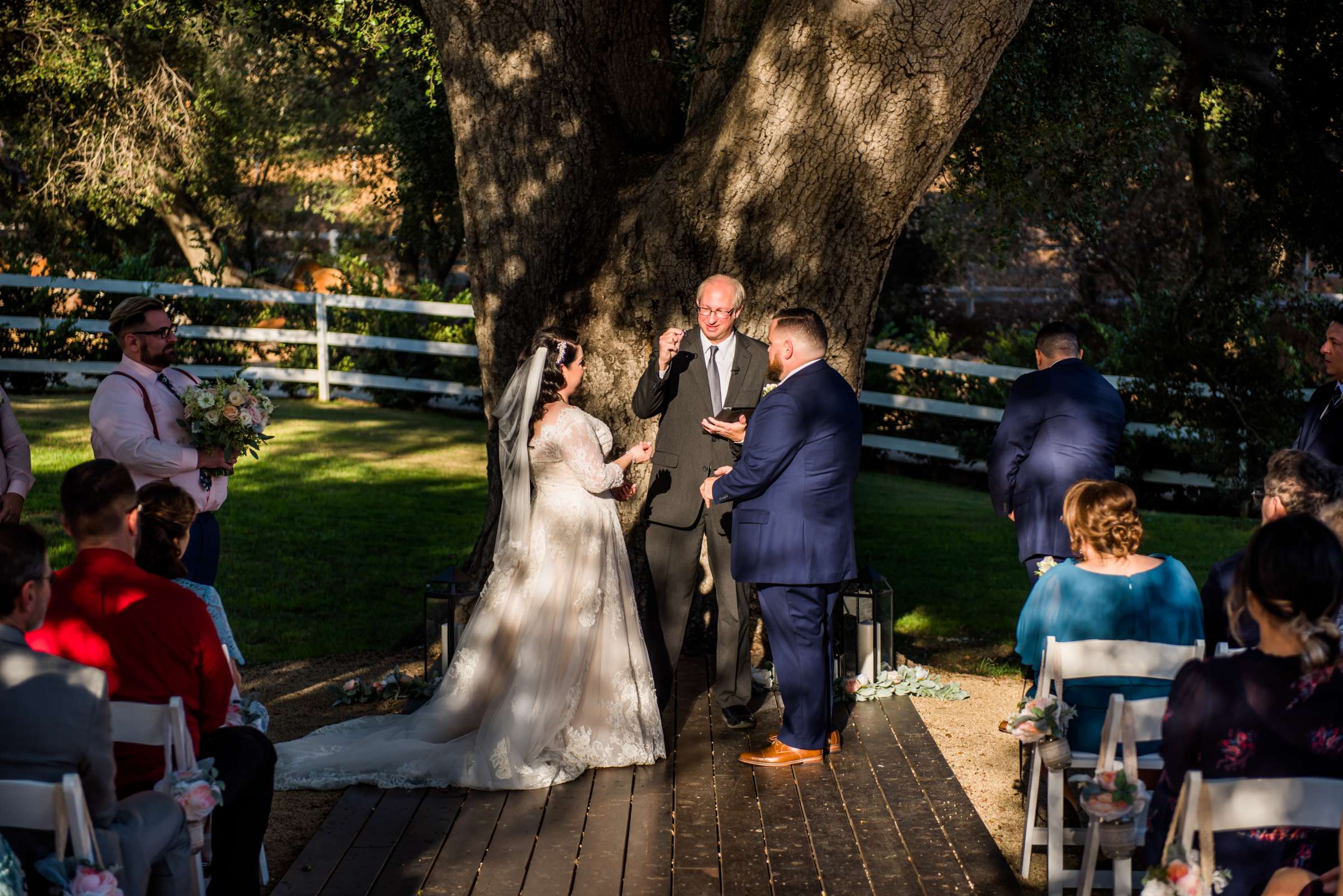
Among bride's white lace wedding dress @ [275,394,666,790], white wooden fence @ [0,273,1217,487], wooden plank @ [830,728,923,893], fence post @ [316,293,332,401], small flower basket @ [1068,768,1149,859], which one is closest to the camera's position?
small flower basket @ [1068,768,1149,859]

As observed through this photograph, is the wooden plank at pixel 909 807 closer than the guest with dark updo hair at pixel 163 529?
No

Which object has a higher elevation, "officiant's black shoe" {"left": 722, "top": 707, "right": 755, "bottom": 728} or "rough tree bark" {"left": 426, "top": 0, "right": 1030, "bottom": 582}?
"rough tree bark" {"left": 426, "top": 0, "right": 1030, "bottom": 582}

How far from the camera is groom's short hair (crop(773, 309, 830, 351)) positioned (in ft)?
18.4

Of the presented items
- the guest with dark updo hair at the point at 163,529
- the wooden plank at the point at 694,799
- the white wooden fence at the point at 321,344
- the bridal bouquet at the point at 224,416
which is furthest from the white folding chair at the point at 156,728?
the white wooden fence at the point at 321,344

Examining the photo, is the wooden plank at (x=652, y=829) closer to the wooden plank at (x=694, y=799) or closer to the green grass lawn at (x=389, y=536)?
the wooden plank at (x=694, y=799)

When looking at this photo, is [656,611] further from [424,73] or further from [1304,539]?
[424,73]

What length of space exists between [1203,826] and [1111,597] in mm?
1511

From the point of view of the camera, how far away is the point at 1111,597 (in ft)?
15.2

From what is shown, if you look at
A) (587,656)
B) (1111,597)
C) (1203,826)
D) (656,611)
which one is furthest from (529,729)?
(1203,826)

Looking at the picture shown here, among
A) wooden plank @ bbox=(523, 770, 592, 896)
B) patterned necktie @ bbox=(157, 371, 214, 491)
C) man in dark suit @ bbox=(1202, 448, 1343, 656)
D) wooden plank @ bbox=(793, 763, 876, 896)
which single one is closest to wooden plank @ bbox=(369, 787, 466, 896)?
wooden plank @ bbox=(523, 770, 592, 896)

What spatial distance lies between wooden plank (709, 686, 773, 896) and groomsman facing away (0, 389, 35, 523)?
3241 millimetres

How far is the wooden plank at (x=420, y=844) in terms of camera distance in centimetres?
460

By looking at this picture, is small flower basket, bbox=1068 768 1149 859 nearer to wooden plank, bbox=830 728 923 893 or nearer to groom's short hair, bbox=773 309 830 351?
wooden plank, bbox=830 728 923 893

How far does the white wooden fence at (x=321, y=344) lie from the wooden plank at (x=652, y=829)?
396 inches
